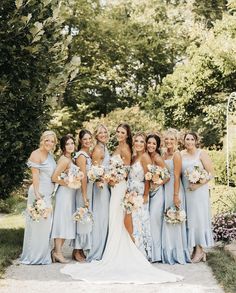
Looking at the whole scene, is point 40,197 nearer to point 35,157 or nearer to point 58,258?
point 35,157

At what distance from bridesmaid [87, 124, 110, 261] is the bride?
153mm

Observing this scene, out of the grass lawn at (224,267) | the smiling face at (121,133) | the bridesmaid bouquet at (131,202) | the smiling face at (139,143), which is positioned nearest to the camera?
the grass lawn at (224,267)

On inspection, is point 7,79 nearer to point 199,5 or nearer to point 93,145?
point 93,145

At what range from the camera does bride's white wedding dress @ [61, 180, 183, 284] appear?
6.84 metres

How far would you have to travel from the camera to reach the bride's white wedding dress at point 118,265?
6.84 metres

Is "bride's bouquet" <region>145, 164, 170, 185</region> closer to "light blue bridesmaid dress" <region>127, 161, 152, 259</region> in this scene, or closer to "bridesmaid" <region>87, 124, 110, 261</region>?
"light blue bridesmaid dress" <region>127, 161, 152, 259</region>

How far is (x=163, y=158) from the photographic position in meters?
8.42

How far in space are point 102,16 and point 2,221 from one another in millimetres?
20102

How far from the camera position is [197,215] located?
8.13 metres

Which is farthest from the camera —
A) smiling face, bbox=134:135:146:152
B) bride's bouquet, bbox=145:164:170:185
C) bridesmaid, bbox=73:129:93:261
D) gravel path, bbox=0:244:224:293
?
bridesmaid, bbox=73:129:93:261

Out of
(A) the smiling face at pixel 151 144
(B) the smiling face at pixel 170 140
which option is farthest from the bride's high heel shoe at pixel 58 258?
(B) the smiling face at pixel 170 140

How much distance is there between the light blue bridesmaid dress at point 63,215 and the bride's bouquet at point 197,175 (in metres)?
1.78

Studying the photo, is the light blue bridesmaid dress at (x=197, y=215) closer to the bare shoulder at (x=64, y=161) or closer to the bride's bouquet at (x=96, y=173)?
the bride's bouquet at (x=96, y=173)

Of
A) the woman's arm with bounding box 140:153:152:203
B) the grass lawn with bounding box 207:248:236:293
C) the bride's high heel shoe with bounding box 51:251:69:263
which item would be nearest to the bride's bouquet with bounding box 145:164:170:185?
the woman's arm with bounding box 140:153:152:203
